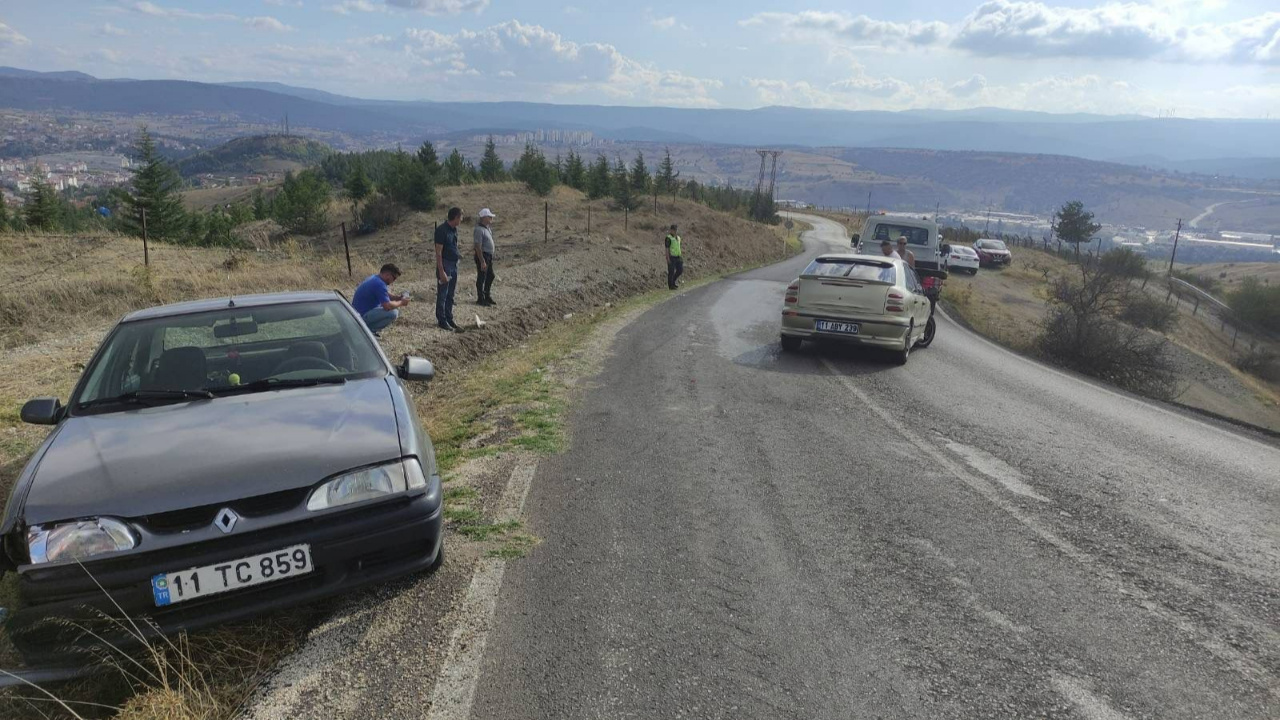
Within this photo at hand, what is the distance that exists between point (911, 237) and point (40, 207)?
39.8 meters

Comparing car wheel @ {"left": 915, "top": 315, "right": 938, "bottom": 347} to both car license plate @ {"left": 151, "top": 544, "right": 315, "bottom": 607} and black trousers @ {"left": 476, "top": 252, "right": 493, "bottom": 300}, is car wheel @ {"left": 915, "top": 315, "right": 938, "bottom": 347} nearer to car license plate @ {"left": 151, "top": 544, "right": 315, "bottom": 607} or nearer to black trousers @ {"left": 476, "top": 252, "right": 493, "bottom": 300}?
black trousers @ {"left": 476, "top": 252, "right": 493, "bottom": 300}

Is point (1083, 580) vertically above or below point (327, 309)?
below

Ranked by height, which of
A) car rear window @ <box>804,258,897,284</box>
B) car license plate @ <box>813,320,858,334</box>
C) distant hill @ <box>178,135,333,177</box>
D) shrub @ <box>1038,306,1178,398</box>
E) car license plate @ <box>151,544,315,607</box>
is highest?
distant hill @ <box>178,135,333,177</box>

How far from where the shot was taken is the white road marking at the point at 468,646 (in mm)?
2705

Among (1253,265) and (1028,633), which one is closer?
(1028,633)

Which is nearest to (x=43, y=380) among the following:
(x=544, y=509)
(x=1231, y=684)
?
(x=544, y=509)

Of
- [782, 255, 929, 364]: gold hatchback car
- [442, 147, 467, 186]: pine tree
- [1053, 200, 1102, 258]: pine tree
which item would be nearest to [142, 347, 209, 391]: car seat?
[782, 255, 929, 364]: gold hatchback car

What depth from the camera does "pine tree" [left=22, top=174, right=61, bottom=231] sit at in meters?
32.1

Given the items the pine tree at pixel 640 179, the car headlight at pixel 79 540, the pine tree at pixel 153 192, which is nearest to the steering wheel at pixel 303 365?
the car headlight at pixel 79 540

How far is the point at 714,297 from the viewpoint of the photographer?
60.2 ft

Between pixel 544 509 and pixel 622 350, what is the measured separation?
20.5ft

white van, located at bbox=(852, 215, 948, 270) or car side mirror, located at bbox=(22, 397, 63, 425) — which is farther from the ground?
white van, located at bbox=(852, 215, 948, 270)

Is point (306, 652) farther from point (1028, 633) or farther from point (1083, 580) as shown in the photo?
point (1083, 580)

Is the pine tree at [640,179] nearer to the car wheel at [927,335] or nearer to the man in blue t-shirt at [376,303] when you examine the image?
the car wheel at [927,335]
